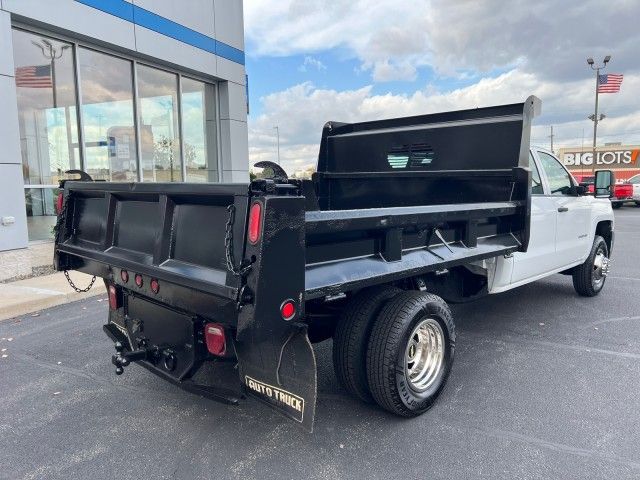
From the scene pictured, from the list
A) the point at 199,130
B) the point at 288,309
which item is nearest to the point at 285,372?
the point at 288,309

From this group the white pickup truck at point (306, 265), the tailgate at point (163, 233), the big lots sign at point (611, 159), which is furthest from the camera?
the big lots sign at point (611, 159)

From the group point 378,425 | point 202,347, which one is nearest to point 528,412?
point 378,425

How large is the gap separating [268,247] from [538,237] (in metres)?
3.65

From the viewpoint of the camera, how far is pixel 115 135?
1019 cm

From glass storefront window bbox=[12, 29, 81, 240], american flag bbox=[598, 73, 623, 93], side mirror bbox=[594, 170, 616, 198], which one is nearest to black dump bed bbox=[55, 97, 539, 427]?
side mirror bbox=[594, 170, 616, 198]

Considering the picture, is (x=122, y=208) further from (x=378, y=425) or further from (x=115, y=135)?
(x=115, y=135)

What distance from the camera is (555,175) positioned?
5.47 meters

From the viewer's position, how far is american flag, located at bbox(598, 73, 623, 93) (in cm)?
2653

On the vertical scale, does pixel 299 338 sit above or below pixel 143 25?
below

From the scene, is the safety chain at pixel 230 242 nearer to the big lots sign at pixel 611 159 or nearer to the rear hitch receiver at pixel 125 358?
the rear hitch receiver at pixel 125 358

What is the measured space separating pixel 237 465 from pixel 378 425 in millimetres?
944

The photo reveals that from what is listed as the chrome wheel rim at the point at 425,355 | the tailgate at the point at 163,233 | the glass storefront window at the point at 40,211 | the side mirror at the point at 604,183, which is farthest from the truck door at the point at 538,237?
the glass storefront window at the point at 40,211

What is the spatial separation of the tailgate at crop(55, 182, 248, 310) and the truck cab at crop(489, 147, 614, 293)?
2867mm

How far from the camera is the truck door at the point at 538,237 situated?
4.75 metres
